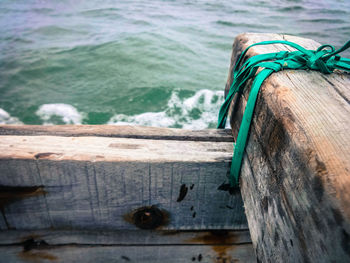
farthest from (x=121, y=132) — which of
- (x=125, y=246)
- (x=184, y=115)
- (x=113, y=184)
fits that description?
(x=184, y=115)

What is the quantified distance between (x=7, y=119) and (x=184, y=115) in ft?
11.0

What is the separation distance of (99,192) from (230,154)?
1.96 ft

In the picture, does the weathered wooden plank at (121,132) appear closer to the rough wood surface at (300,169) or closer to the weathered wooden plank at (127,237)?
the rough wood surface at (300,169)

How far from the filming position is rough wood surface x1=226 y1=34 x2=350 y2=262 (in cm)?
60

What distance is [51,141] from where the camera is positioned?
1185mm

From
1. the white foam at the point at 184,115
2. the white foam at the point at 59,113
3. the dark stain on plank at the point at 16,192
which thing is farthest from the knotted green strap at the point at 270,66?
the white foam at the point at 59,113

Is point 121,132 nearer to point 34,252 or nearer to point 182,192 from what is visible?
point 182,192

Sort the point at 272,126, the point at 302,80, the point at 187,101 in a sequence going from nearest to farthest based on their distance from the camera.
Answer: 1. the point at 272,126
2. the point at 302,80
3. the point at 187,101

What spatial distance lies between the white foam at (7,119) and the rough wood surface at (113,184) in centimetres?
438

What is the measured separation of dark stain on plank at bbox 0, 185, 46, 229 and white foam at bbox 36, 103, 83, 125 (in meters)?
3.98

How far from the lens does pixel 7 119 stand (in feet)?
16.5

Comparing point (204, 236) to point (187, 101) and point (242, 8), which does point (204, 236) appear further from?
point (242, 8)

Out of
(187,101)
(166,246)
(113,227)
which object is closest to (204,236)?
(166,246)

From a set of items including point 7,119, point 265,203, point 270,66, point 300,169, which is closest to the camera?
point 300,169
